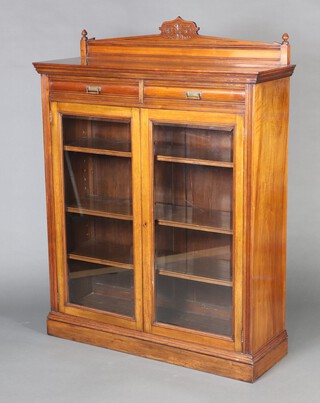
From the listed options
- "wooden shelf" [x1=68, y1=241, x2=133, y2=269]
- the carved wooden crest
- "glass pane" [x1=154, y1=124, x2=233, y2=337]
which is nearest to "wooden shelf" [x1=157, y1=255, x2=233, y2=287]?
"glass pane" [x1=154, y1=124, x2=233, y2=337]

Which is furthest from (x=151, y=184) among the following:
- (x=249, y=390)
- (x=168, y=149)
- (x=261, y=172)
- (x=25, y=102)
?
(x=25, y=102)

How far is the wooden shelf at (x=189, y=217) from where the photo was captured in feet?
15.0

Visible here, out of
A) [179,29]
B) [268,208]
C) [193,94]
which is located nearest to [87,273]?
[268,208]

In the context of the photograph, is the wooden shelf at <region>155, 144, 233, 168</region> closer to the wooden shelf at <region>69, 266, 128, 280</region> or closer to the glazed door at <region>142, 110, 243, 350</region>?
the glazed door at <region>142, 110, 243, 350</region>

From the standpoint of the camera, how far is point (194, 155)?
14.9ft

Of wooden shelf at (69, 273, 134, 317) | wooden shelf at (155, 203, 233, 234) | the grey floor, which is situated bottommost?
the grey floor

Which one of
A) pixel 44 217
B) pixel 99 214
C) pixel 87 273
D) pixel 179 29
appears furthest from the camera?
pixel 44 217

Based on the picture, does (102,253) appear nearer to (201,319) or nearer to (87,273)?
(87,273)

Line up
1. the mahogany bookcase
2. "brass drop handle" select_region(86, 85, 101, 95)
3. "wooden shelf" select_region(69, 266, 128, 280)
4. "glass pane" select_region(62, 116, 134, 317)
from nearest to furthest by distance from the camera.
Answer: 1. the mahogany bookcase
2. "brass drop handle" select_region(86, 85, 101, 95)
3. "glass pane" select_region(62, 116, 134, 317)
4. "wooden shelf" select_region(69, 266, 128, 280)

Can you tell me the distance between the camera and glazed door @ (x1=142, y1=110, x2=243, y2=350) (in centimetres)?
443

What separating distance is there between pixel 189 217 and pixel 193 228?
9 centimetres

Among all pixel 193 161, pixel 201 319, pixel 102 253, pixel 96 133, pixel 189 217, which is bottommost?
pixel 201 319

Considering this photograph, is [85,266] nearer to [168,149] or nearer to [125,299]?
[125,299]

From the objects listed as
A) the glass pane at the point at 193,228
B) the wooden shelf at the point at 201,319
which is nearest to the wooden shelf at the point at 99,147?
the glass pane at the point at 193,228
